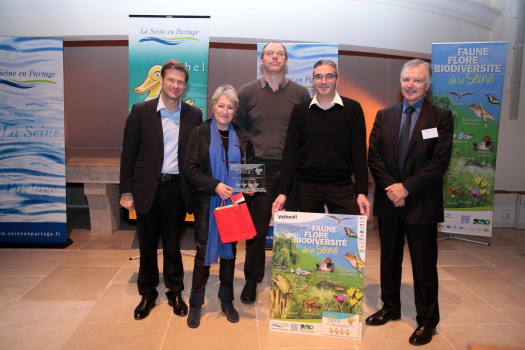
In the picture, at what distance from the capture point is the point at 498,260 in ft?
13.4

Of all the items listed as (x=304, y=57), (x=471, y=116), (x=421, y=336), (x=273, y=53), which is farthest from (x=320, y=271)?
(x=471, y=116)

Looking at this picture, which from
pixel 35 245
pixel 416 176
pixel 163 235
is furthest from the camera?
pixel 35 245

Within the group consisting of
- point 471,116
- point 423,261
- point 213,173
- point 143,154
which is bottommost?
point 423,261

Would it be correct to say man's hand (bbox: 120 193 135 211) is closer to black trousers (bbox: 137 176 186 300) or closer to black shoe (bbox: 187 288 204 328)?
black trousers (bbox: 137 176 186 300)

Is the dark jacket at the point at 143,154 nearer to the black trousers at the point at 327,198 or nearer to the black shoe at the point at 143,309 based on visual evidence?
the black shoe at the point at 143,309

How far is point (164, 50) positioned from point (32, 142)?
170 cm

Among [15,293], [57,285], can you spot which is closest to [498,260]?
[57,285]

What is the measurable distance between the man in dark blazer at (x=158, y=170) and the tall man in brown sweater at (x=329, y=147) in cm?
72

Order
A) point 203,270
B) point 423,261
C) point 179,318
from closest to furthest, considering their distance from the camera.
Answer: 1. point 423,261
2. point 203,270
3. point 179,318

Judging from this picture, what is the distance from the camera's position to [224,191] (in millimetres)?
2400

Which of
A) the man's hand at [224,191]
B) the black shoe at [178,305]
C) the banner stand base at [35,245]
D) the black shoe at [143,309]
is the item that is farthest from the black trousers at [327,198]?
the banner stand base at [35,245]

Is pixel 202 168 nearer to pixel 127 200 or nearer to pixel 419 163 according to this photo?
pixel 127 200

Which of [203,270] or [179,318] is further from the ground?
[203,270]

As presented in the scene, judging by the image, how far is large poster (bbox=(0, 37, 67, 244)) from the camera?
13.3 feet
